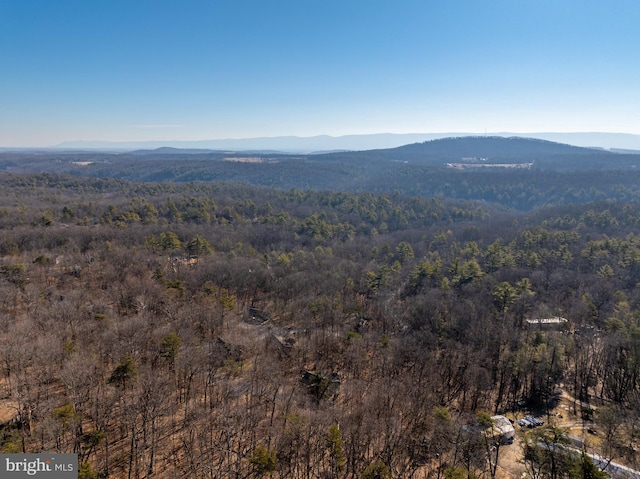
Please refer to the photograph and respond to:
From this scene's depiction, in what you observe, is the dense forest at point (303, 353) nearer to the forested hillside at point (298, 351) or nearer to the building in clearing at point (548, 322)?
the forested hillside at point (298, 351)

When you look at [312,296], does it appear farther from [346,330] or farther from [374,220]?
[374,220]

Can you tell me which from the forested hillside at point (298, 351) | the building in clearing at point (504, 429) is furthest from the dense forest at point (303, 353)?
the building in clearing at point (504, 429)

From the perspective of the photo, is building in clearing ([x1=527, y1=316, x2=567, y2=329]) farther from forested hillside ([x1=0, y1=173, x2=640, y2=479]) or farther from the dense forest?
forested hillside ([x1=0, y1=173, x2=640, y2=479])

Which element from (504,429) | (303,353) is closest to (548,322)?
(504,429)

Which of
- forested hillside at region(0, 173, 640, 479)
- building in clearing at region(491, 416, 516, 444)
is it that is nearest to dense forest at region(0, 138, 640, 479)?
forested hillside at region(0, 173, 640, 479)

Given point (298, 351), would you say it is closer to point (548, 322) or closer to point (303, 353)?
point (303, 353)

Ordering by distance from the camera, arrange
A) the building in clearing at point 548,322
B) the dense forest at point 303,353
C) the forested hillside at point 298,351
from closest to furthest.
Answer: the dense forest at point 303,353
the forested hillside at point 298,351
the building in clearing at point 548,322

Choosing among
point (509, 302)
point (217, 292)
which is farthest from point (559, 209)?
point (217, 292)
